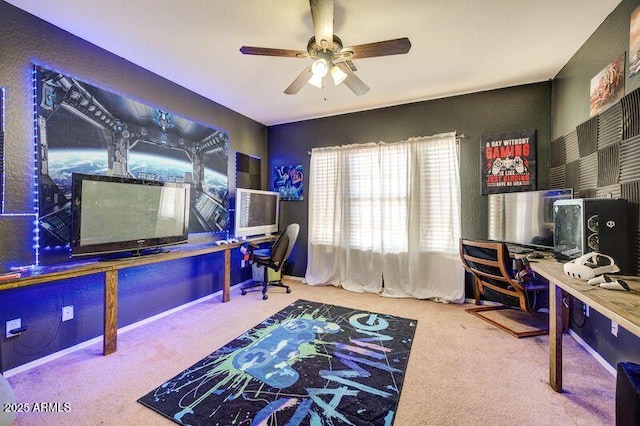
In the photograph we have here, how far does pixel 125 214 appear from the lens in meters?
2.37

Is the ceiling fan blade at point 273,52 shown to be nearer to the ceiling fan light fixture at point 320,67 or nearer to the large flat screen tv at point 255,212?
the ceiling fan light fixture at point 320,67

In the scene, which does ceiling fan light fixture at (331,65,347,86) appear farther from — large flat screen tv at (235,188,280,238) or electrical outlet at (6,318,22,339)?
electrical outlet at (6,318,22,339)

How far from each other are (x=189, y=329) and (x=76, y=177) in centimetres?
166

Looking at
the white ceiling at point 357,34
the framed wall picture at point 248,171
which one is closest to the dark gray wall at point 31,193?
the white ceiling at point 357,34

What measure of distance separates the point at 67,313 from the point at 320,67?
2.85 m

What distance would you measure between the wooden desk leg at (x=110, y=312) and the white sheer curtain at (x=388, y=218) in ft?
8.18

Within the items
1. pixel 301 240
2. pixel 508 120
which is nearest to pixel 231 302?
pixel 301 240

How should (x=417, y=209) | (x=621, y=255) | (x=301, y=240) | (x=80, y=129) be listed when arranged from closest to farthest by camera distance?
(x=621, y=255) < (x=80, y=129) < (x=417, y=209) < (x=301, y=240)

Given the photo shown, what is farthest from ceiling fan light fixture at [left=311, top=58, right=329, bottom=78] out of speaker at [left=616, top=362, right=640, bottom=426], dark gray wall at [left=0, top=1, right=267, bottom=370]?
speaker at [left=616, top=362, right=640, bottom=426]

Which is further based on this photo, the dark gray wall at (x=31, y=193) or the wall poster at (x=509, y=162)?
the wall poster at (x=509, y=162)

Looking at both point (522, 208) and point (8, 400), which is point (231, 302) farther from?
point (522, 208)

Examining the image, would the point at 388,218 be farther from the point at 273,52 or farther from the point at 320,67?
the point at 273,52

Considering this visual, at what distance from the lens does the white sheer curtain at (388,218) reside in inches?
133

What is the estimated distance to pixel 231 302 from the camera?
337 cm
